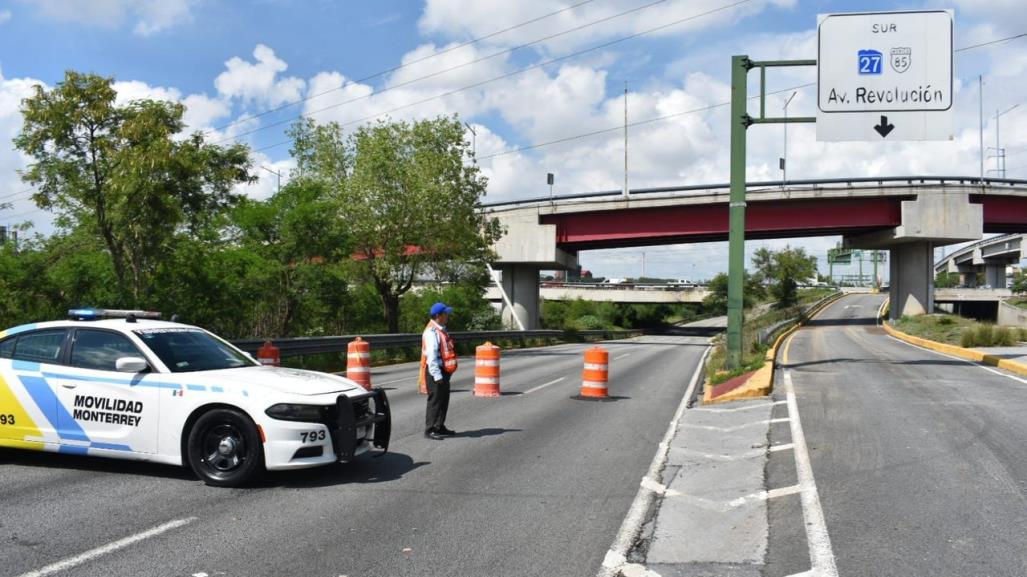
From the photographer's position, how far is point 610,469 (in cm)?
830

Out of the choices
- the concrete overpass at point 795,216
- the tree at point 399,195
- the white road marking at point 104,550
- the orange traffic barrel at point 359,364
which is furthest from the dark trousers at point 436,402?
the concrete overpass at point 795,216

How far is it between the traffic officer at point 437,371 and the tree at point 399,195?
21.5 meters

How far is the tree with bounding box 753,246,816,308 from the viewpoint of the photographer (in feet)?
250

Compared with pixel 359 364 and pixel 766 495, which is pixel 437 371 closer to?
pixel 766 495

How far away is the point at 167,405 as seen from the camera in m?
7.19

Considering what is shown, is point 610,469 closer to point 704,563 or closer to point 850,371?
point 704,563

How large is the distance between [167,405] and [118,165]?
1365cm

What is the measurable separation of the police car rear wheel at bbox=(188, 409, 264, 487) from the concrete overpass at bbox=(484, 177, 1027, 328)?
3538 cm

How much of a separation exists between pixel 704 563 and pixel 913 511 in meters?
2.10

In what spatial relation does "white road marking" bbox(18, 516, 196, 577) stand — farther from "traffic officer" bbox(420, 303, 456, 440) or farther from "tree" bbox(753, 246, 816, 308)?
"tree" bbox(753, 246, 816, 308)

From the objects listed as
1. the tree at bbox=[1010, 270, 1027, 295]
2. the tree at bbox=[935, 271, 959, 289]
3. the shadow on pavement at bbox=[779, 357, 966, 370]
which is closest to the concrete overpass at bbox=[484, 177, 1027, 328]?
the shadow on pavement at bbox=[779, 357, 966, 370]

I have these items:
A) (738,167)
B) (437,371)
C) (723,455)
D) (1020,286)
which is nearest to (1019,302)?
(1020,286)

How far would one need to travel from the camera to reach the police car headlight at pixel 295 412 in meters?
6.96

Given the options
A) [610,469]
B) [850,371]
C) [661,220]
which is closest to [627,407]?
[610,469]
